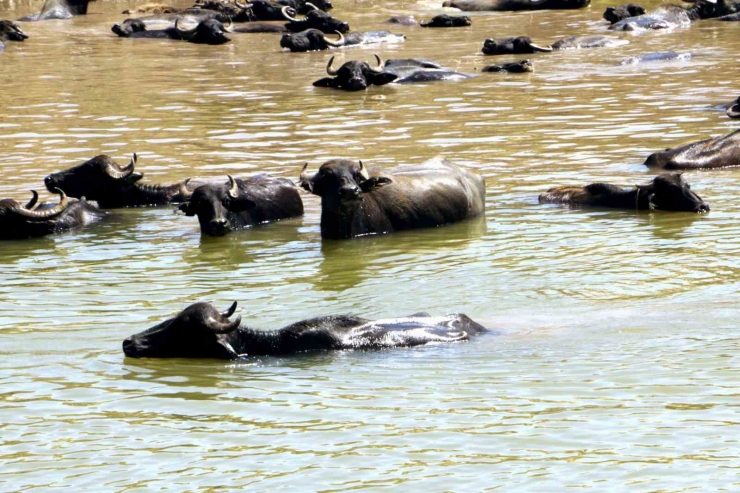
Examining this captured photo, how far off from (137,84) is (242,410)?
17.2 metres

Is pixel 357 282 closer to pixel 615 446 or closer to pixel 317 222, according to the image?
pixel 317 222

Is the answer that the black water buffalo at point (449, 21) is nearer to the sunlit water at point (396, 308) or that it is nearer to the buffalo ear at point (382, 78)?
the buffalo ear at point (382, 78)

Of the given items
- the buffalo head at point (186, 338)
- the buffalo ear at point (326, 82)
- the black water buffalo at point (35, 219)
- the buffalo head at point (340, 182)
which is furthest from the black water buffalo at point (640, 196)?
the buffalo ear at point (326, 82)

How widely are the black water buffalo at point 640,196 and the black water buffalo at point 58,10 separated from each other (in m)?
24.9

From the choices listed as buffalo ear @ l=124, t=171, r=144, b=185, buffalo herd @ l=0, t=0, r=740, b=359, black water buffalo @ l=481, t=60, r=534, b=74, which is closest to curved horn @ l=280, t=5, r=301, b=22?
buffalo herd @ l=0, t=0, r=740, b=359

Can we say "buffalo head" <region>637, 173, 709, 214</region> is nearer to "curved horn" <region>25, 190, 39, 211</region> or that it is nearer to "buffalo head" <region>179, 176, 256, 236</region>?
"buffalo head" <region>179, 176, 256, 236</region>

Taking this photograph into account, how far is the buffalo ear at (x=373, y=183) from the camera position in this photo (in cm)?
1217

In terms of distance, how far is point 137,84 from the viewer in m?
23.5

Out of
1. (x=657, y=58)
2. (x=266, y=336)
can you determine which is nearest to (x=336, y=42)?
(x=657, y=58)

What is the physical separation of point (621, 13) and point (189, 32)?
966cm

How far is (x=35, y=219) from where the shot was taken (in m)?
12.5

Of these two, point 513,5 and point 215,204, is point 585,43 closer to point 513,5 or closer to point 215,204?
point 513,5

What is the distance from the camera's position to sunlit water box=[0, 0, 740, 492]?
6.11 meters

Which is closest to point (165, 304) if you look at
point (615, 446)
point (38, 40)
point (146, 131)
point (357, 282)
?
point (357, 282)
